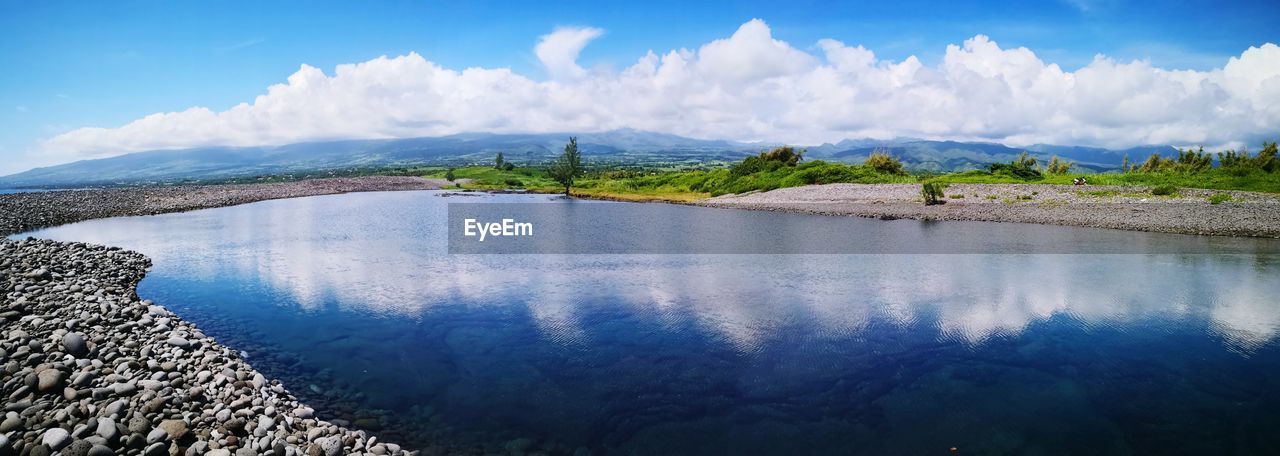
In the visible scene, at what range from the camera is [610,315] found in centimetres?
2100

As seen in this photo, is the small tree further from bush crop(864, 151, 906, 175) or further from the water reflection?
the water reflection

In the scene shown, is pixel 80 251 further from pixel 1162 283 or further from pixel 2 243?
pixel 1162 283

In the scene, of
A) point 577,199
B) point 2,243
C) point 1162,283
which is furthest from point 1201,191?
point 2,243

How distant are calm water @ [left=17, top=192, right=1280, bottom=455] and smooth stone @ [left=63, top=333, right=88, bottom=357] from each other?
356 cm

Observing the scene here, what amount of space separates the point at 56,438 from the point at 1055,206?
67896 mm

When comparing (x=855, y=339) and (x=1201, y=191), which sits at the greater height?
(x=1201, y=191)

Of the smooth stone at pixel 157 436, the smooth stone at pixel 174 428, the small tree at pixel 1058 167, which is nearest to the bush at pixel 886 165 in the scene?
the small tree at pixel 1058 167

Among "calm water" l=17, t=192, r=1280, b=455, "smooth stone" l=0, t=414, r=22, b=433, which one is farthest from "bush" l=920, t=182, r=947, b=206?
"smooth stone" l=0, t=414, r=22, b=433

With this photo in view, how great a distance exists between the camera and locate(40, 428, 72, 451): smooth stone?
9.16 metres

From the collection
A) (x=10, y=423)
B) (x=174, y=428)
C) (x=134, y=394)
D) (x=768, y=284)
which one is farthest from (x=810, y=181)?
(x=10, y=423)

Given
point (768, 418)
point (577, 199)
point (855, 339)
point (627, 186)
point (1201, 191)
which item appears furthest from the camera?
point (627, 186)

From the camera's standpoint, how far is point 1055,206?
55.7 metres

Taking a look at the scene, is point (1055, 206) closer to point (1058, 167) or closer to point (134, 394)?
point (1058, 167)

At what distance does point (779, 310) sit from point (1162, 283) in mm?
18418
